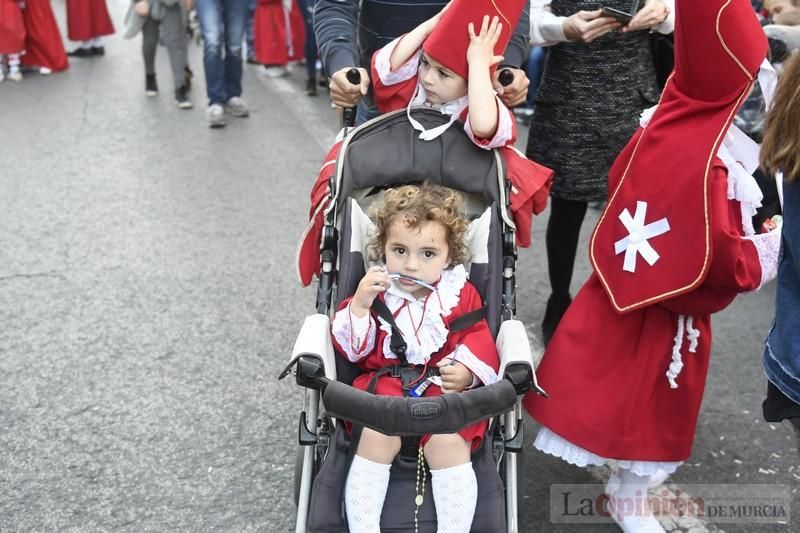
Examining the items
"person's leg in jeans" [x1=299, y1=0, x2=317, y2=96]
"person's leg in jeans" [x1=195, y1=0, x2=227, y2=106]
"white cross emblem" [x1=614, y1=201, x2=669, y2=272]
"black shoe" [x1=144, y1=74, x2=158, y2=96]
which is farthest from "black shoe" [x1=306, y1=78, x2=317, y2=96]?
"white cross emblem" [x1=614, y1=201, x2=669, y2=272]

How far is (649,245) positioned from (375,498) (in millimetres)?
1054

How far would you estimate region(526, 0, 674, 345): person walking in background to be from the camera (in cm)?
346

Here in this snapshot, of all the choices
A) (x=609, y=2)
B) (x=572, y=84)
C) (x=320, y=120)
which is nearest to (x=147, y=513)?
(x=572, y=84)

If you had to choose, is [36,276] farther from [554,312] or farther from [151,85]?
[151,85]

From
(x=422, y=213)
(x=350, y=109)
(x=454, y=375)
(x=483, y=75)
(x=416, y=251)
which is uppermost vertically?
(x=483, y=75)

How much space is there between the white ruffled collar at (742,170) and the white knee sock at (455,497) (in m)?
1.05

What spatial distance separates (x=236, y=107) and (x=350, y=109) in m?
5.02

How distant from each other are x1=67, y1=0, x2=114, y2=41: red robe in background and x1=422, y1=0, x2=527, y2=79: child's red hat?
8.66m

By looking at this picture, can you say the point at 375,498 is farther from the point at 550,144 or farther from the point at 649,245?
the point at 550,144

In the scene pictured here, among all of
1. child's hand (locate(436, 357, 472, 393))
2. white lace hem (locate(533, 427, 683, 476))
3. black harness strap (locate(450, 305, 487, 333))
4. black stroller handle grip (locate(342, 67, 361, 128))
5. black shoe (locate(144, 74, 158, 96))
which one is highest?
black stroller handle grip (locate(342, 67, 361, 128))

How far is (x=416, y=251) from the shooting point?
2.70 m

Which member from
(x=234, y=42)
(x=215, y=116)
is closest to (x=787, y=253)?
(x=215, y=116)

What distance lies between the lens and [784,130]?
197 centimetres

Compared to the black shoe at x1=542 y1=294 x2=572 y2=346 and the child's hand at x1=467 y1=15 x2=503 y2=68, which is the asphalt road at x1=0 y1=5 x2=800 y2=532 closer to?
the black shoe at x1=542 y1=294 x2=572 y2=346
